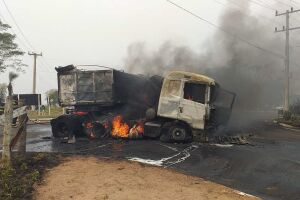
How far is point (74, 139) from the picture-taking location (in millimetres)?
15516

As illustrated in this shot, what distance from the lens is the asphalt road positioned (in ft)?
33.6

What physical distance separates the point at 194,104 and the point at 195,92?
44 centimetres

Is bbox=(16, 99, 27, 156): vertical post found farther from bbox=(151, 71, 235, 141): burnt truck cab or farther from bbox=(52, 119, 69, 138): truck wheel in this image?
bbox=(151, 71, 235, 141): burnt truck cab

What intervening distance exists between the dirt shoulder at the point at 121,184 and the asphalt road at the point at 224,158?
0.86m

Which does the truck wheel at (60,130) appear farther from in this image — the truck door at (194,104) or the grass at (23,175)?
the grass at (23,175)

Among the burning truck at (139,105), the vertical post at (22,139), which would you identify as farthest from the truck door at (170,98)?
the vertical post at (22,139)

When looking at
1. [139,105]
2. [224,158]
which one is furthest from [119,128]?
[224,158]

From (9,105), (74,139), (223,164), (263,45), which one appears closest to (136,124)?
(74,139)

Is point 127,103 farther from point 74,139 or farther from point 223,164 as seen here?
point 223,164

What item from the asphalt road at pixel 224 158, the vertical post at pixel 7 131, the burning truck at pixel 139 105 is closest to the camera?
the vertical post at pixel 7 131

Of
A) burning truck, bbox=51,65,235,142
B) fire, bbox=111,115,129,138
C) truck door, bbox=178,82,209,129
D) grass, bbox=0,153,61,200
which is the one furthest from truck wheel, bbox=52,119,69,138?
grass, bbox=0,153,61,200

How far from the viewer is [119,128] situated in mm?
15812

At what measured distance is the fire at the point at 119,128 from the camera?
51.6 ft

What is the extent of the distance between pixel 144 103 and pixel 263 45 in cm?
2653
